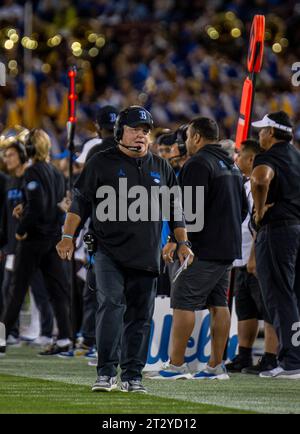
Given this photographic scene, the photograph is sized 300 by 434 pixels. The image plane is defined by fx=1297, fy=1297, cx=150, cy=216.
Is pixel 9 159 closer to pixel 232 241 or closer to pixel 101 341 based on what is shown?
pixel 232 241

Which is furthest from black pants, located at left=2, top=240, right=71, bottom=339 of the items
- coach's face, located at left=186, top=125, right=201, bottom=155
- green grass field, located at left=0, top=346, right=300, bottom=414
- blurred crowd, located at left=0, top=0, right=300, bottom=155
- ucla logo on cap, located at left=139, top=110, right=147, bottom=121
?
blurred crowd, located at left=0, top=0, right=300, bottom=155

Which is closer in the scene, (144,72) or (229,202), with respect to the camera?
(229,202)

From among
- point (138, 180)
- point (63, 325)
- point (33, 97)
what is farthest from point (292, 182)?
point (33, 97)

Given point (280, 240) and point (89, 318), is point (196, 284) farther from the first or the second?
point (89, 318)

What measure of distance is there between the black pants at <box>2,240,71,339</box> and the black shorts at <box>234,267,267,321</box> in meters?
1.99

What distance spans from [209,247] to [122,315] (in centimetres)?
164

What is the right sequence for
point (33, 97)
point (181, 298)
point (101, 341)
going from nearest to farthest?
point (101, 341)
point (181, 298)
point (33, 97)

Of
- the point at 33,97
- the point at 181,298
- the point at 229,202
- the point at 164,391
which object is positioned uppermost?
the point at 33,97

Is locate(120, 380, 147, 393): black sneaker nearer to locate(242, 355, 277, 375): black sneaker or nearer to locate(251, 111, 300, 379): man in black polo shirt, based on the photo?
locate(251, 111, 300, 379): man in black polo shirt

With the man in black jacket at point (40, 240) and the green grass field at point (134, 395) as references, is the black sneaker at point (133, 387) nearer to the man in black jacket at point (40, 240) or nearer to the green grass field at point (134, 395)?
the green grass field at point (134, 395)

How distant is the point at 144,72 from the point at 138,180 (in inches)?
605

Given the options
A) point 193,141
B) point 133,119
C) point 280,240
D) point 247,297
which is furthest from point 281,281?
point 133,119

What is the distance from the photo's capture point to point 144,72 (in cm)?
2405

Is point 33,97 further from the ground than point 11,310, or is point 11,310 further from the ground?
point 33,97
